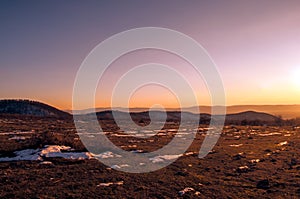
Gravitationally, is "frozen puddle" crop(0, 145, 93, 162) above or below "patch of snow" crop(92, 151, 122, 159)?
above

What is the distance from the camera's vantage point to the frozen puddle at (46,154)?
85.9ft

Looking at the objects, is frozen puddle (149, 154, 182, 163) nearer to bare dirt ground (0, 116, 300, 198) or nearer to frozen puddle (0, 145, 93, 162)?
bare dirt ground (0, 116, 300, 198)

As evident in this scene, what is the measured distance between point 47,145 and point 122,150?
8.43 metres

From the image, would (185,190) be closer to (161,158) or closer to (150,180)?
(150,180)

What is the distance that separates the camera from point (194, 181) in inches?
840

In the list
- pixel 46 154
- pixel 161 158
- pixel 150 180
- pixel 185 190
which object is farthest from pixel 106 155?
pixel 185 190

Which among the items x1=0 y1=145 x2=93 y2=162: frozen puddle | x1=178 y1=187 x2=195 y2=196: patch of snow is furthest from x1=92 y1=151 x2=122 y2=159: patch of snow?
x1=178 y1=187 x2=195 y2=196: patch of snow

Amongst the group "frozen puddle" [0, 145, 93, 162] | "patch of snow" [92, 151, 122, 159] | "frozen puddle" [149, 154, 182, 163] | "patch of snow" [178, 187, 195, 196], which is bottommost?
"patch of snow" [178, 187, 195, 196]

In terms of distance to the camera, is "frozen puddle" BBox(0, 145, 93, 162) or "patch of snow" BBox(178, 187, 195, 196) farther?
"frozen puddle" BBox(0, 145, 93, 162)

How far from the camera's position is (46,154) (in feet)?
89.6

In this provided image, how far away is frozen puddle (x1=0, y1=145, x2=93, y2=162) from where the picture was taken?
85.9ft

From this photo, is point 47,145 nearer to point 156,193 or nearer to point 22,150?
point 22,150

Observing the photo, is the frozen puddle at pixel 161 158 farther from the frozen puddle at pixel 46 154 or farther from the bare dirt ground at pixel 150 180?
the frozen puddle at pixel 46 154

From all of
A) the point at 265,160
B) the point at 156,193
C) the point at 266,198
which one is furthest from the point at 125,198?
the point at 265,160
